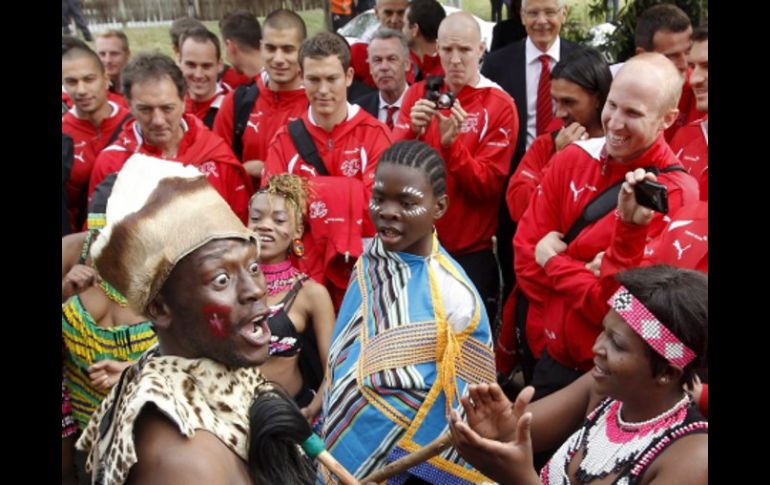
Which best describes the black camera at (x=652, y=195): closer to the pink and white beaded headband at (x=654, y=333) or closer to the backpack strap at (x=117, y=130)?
the pink and white beaded headband at (x=654, y=333)

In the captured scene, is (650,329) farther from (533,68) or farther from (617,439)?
(533,68)

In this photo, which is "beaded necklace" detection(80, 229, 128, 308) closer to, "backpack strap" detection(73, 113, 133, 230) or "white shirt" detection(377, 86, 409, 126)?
"backpack strap" detection(73, 113, 133, 230)

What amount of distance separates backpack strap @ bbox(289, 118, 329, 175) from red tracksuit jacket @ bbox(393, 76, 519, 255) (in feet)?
1.52

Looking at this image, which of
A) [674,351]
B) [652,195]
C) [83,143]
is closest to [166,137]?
[83,143]

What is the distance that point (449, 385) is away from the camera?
3385 mm

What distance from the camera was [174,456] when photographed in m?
2.10

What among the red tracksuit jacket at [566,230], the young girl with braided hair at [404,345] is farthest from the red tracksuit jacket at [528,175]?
the young girl with braided hair at [404,345]

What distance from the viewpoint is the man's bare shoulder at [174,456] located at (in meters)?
2.08

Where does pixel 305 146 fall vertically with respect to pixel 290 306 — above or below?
above

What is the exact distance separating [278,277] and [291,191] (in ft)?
1.29
